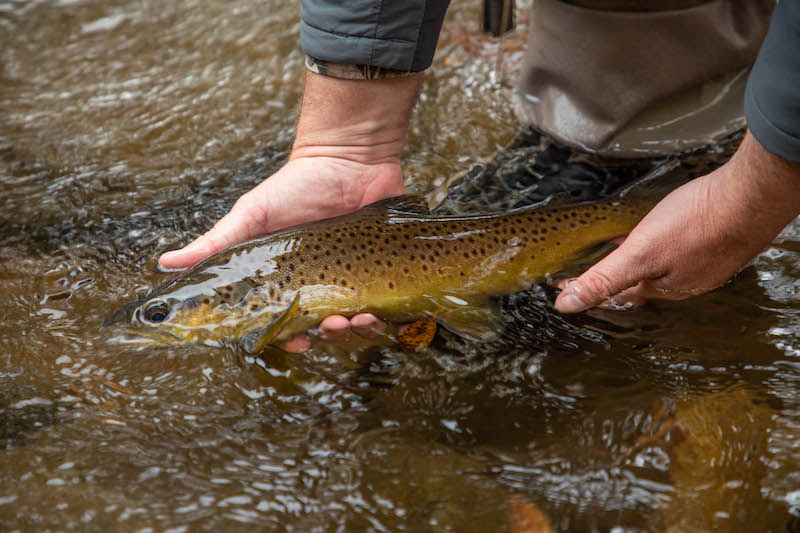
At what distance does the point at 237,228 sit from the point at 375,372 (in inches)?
33.2

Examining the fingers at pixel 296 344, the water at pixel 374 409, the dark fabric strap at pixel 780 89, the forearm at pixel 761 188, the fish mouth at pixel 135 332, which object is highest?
the dark fabric strap at pixel 780 89

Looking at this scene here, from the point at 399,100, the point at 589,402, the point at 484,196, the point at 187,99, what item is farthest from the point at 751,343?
the point at 187,99

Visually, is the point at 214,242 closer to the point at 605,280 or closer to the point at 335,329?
the point at 335,329

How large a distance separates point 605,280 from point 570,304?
18cm

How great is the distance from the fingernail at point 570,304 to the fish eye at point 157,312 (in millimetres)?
1540

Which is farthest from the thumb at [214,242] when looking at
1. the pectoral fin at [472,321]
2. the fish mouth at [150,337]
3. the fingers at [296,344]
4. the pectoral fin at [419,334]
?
the pectoral fin at [472,321]

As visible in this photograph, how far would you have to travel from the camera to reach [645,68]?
11.8ft

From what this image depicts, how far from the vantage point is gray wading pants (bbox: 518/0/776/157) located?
11.5 feet

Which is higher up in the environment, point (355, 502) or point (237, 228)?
point (237, 228)

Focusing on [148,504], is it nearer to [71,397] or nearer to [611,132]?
[71,397]

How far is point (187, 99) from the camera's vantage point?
190 inches

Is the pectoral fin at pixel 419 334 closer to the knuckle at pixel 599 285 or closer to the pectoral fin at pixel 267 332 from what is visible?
the pectoral fin at pixel 267 332

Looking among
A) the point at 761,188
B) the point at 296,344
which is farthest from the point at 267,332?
the point at 761,188

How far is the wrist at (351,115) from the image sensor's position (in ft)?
10.5
